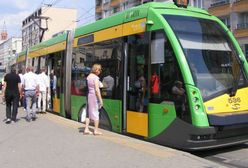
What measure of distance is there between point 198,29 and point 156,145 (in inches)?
104

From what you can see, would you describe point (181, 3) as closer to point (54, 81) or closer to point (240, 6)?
point (54, 81)

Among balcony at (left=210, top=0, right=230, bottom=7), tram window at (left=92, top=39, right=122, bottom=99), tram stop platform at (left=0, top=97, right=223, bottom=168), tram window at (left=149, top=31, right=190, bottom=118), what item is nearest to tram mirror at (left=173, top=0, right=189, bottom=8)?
tram window at (left=149, top=31, right=190, bottom=118)

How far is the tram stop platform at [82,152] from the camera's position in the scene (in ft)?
23.9

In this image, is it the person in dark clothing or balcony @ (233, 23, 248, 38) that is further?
balcony @ (233, 23, 248, 38)

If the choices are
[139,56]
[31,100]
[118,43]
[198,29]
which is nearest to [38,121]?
[31,100]

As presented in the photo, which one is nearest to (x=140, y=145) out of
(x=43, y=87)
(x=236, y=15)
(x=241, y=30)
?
(x=43, y=87)

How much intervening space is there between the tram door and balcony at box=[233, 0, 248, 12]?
31916mm

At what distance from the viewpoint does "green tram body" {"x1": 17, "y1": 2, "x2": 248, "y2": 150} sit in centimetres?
838

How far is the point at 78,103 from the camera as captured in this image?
13.8m

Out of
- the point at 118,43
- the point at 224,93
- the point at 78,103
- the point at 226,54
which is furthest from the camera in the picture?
the point at 78,103

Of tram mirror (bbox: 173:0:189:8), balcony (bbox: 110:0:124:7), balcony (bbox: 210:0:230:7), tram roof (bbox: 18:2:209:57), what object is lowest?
tram roof (bbox: 18:2:209:57)

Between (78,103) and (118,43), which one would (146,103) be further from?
(78,103)

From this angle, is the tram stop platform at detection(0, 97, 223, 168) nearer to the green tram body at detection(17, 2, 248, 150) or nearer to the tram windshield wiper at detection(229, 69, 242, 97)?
the green tram body at detection(17, 2, 248, 150)

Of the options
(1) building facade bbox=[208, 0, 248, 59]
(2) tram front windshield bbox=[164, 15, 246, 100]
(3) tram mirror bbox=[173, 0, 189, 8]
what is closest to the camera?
(2) tram front windshield bbox=[164, 15, 246, 100]
